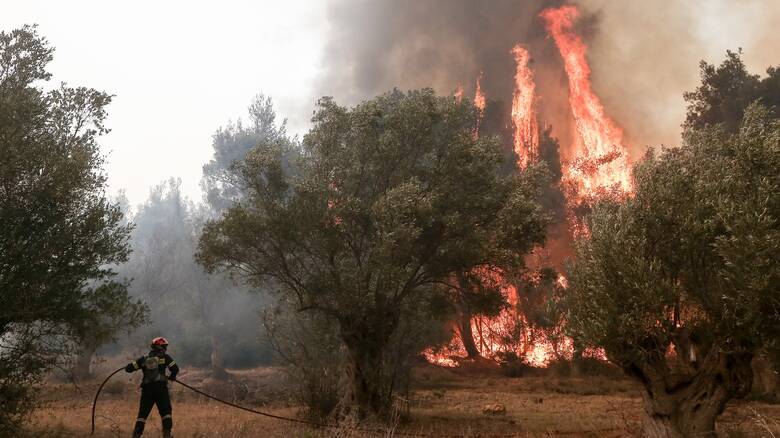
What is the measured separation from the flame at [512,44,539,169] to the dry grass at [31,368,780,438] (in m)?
29.5

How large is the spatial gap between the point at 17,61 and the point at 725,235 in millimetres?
28121

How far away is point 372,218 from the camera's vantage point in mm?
23906

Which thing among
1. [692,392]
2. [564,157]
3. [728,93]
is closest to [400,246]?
[692,392]

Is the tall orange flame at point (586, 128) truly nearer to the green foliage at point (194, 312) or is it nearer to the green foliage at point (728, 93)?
the green foliage at point (728, 93)

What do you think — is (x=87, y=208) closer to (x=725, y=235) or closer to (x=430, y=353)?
(x=725, y=235)

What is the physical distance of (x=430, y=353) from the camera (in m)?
54.8

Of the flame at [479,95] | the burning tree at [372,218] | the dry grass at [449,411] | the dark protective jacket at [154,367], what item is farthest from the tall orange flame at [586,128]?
the dark protective jacket at [154,367]

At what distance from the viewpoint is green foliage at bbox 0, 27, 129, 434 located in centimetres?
1758

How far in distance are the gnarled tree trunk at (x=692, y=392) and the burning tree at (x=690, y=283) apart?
3cm

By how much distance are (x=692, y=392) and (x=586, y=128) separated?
202 ft

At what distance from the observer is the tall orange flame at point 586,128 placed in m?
64.2

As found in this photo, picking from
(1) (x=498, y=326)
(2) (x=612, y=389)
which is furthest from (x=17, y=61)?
(1) (x=498, y=326)

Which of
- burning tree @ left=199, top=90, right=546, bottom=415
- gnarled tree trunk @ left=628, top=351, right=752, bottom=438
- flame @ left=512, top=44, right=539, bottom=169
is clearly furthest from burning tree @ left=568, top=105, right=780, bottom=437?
flame @ left=512, top=44, right=539, bottom=169

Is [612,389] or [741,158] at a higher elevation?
[741,158]
